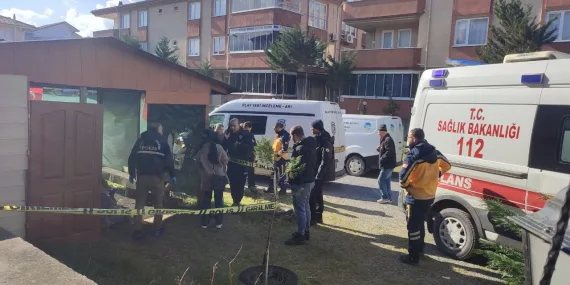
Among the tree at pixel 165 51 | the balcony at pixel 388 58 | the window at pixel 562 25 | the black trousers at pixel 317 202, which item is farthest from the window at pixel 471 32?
the tree at pixel 165 51

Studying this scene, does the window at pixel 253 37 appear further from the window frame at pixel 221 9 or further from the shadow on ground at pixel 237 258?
the shadow on ground at pixel 237 258

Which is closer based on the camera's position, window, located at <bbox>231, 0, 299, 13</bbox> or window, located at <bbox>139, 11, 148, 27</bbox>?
window, located at <bbox>231, 0, 299, 13</bbox>

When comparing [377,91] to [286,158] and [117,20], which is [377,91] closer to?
[286,158]

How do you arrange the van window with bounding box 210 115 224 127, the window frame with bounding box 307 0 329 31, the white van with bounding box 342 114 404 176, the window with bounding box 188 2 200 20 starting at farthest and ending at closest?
the window with bounding box 188 2 200 20 → the window frame with bounding box 307 0 329 31 → the white van with bounding box 342 114 404 176 → the van window with bounding box 210 115 224 127

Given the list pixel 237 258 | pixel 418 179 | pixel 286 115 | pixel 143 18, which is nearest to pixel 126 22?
pixel 143 18

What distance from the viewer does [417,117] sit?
663 cm

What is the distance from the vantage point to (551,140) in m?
4.84

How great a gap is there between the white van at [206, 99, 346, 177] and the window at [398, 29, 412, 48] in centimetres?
1490

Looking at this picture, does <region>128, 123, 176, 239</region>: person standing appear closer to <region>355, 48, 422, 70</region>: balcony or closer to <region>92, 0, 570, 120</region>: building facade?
<region>92, 0, 570, 120</region>: building facade

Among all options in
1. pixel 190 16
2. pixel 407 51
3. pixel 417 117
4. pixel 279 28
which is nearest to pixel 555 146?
pixel 417 117

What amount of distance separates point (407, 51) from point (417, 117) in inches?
702

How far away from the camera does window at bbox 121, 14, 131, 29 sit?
41.7 metres

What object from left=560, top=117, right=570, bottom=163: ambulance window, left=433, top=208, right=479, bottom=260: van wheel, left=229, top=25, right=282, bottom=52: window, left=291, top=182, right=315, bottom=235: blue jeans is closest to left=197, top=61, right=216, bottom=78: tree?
left=229, top=25, right=282, bottom=52: window

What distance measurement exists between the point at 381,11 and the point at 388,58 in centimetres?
270
